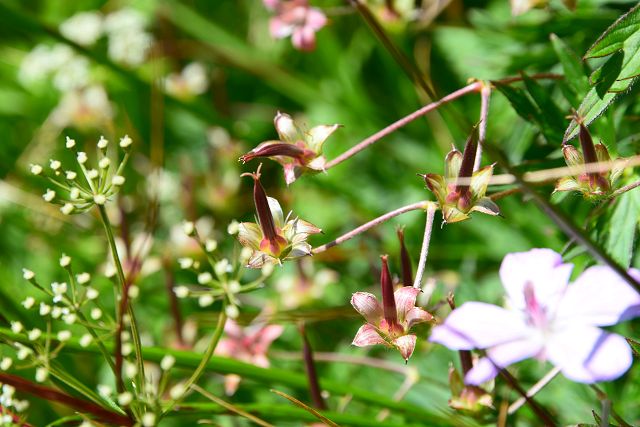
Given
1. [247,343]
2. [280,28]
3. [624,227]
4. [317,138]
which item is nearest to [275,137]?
[280,28]

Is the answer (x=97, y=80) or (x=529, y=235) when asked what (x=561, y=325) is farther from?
(x=97, y=80)

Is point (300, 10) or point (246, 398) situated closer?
point (300, 10)

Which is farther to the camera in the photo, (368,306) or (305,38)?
(305,38)

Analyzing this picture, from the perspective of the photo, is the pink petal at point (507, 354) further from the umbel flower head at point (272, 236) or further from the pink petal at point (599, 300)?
the umbel flower head at point (272, 236)

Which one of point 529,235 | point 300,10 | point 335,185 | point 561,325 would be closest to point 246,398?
point 335,185

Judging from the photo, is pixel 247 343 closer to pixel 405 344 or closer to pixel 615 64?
pixel 405 344

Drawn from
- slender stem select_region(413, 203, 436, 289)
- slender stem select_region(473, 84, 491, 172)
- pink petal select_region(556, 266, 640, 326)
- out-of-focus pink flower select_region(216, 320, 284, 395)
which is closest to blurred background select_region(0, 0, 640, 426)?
out-of-focus pink flower select_region(216, 320, 284, 395)
